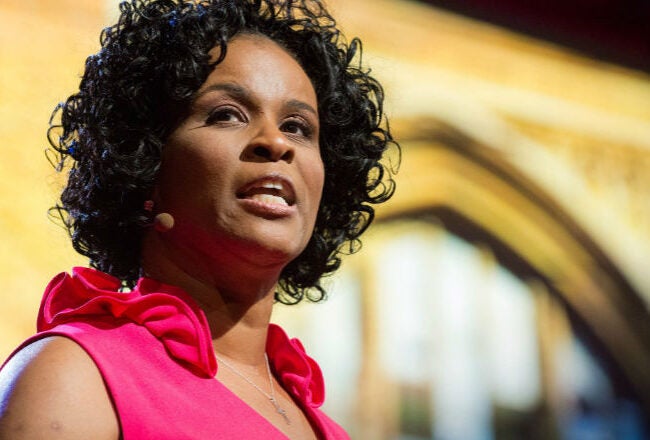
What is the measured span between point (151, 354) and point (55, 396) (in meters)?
0.16

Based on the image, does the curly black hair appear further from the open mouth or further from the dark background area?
the dark background area

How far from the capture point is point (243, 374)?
4.06 feet

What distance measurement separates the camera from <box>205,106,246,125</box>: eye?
1.23m

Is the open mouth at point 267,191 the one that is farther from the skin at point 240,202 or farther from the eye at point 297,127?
the eye at point 297,127

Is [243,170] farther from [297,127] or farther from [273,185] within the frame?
[297,127]

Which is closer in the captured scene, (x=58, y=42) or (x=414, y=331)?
(x=58, y=42)

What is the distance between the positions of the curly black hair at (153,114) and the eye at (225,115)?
43mm

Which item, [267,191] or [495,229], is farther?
[495,229]

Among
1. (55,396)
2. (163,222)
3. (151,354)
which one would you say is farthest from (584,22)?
(55,396)

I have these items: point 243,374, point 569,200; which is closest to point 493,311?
point 569,200

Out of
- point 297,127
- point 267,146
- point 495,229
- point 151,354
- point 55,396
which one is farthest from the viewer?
point 495,229

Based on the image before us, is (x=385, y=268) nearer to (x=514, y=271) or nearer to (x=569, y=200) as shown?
(x=514, y=271)

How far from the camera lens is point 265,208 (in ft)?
3.79

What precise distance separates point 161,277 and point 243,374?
17 centimetres
